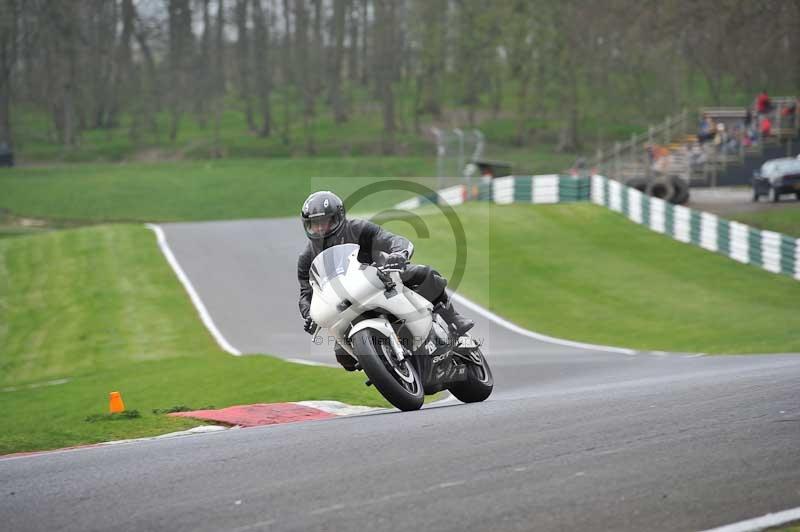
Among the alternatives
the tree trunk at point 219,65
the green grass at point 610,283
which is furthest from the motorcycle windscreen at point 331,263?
the tree trunk at point 219,65

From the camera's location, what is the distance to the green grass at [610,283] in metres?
19.7

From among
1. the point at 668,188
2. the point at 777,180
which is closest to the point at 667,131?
the point at 777,180

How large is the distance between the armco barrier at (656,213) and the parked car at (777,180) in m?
5.49

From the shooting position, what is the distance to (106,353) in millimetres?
20141

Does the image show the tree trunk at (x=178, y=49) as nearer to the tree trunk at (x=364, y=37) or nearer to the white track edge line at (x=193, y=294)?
the tree trunk at (x=364, y=37)

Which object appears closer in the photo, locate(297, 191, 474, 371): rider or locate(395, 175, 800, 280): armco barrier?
locate(297, 191, 474, 371): rider

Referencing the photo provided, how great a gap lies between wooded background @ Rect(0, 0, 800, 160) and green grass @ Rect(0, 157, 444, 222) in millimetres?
9776

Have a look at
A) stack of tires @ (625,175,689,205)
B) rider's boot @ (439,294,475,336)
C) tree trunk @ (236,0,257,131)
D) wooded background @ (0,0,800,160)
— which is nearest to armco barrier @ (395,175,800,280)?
stack of tires @ (625,175,689,205)

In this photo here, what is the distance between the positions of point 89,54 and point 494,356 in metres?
64.0

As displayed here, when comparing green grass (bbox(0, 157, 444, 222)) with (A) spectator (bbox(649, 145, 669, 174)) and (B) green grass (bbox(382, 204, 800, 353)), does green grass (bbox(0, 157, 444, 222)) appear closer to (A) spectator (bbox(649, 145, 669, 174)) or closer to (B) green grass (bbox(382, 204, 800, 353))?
(A) spectator (bbox(649, 145, 669, 174))

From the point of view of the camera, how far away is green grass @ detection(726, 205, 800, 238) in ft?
97.9

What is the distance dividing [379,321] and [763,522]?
3.96 meters

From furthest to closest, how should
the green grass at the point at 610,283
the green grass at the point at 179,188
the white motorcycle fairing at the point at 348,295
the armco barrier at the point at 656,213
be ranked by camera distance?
the green grass at the point at 179,188
the armco barrier at the point at 656,213
the green grass at the point at 610,283
the white motorcycle fairing at the point at 348,295

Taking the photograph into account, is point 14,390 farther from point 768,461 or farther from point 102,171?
point 102,171
